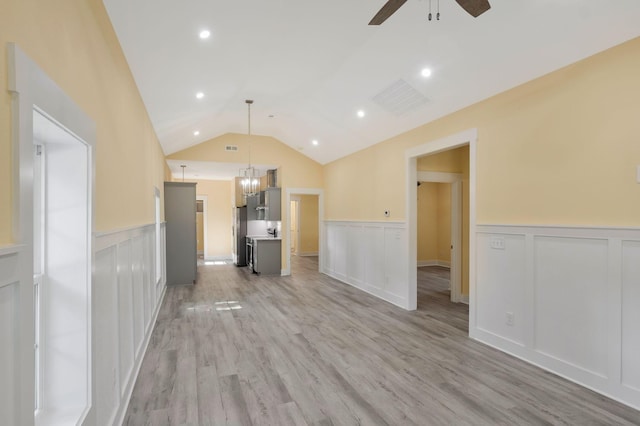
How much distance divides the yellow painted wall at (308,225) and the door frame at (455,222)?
7353 mm

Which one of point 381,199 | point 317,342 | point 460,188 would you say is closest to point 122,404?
point 317,342

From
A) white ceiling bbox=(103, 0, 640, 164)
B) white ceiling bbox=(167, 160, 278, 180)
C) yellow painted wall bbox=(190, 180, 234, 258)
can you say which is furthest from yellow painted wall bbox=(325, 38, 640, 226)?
yellow painted wall bbox=(190, 180, 234, 258)

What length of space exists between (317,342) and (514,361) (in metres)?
2.02

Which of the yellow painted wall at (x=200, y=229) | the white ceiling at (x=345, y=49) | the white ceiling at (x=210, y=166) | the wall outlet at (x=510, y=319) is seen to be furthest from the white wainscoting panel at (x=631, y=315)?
the yellow painted wall at (x=200, y=229)

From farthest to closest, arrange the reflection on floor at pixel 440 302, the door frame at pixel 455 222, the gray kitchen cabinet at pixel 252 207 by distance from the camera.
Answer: the gray kitchen cabinet at pixel 252 207
the door frame at pixel 455 222
the reflection on floor at pixel 440 302

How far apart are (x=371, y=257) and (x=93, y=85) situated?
530cm

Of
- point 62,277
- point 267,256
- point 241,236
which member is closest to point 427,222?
point 267,256

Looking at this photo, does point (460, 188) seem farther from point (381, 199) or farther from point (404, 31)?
point (404, 31)

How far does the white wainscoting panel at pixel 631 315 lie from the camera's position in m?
2.63

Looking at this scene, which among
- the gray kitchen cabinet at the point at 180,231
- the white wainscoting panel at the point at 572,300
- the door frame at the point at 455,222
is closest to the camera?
the white wainscoting panel at the point at 572,300

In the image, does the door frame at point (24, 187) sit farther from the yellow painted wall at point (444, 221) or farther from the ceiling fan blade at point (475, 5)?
the yellow painted wall at point (444, 221)

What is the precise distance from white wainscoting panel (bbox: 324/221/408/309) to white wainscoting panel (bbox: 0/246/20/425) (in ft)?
16.3

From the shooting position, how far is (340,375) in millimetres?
3164

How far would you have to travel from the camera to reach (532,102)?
3.43m
